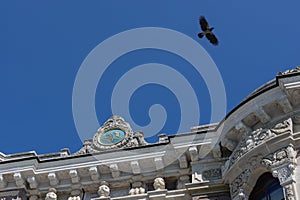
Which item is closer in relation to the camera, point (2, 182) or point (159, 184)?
point (159, 184)

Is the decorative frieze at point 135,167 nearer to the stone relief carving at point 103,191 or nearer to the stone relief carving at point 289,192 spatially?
the stone relief carving at point 103,191

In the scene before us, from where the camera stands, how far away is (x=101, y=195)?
22656 millimetres

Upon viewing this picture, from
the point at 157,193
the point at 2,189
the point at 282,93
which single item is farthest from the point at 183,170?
the point at 2,189

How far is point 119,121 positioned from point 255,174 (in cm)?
690

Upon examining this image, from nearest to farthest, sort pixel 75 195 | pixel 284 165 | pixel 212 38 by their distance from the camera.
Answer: pixel 284 165
pixel 212 38
pixel 75 195

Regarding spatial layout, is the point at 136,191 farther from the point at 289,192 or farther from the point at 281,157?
the point at 289,192

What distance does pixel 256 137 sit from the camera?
67.9 feet

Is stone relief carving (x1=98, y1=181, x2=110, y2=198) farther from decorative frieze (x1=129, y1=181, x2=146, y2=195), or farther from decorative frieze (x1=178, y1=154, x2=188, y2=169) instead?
decorative frieze (x1=178, y1=154, x2=188, y2=169)

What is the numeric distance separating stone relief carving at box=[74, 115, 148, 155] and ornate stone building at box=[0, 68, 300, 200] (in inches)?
1.4

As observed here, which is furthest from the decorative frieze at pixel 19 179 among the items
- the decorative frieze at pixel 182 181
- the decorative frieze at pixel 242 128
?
the decorative frieze at pixel 242 128

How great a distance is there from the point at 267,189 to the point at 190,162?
3.35 metres

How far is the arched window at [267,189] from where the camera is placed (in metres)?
19.6

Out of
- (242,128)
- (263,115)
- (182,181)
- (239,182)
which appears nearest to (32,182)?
(182,181)

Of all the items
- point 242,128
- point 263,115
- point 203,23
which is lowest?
point 242,128
